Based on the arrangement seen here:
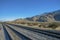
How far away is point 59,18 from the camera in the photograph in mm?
182250

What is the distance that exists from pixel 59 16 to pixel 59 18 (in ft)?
7.14

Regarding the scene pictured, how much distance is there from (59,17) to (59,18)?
148 cm

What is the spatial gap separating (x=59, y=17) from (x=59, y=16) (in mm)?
1236

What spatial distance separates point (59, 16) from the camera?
18262 cm

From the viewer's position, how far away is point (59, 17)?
18325 cm
